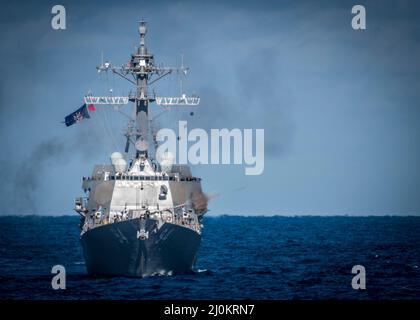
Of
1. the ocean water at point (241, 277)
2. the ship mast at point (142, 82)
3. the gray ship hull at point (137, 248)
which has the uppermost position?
the ship mast at point (142, 82)

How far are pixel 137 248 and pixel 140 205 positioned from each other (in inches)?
192

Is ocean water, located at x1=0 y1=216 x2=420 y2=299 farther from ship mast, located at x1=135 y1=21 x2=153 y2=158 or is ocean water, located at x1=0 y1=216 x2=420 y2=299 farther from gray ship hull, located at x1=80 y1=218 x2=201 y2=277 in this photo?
ship mast, located at x1=135 y1=21 x2=153 y2=158

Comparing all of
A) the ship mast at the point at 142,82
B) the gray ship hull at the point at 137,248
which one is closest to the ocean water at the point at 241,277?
the gray ship hull at the point at 137,248

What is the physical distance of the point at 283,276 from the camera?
63500mm

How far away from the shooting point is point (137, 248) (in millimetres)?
55219

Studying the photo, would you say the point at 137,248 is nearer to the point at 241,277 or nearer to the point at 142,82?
the point at 241,277

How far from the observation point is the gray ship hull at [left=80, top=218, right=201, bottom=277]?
181 ft

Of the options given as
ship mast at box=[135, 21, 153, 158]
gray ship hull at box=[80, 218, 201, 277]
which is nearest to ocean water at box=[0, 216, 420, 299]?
gray ship hull at box=[80, 218, 201, 277]

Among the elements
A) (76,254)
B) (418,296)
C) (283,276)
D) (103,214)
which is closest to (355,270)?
(283,276)

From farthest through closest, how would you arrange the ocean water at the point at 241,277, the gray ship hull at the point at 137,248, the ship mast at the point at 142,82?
1. the ship mast at the point at 142,82
2. the gray ship hull at the point at 137,248
3. the ocean water at the point at 241,277

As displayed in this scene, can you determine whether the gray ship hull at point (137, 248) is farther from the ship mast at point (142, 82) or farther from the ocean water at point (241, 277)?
the ship mast at point (142, 82)

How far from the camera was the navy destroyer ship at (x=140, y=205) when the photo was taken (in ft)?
182
